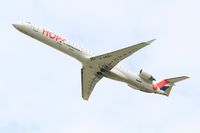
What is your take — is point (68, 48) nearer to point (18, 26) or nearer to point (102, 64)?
point (102, 64)

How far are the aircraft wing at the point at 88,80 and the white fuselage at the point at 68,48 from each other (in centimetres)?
178

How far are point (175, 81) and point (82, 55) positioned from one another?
11368mm

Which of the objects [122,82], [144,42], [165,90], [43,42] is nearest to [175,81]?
[165,90]

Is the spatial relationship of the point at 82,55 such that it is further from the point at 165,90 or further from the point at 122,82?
the point at 165,90

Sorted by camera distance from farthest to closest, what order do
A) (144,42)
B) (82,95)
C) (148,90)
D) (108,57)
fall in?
(82,95), (148,90), (108,57), (144,42)

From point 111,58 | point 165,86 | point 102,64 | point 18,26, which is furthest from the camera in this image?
point 165,86

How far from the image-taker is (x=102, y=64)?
54219mm

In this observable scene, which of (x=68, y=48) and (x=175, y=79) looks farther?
(x=175, y=79)

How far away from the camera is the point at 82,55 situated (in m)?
53.6

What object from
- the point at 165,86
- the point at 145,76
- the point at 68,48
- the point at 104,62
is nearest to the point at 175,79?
the point at 165,86

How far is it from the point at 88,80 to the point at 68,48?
6.80 m

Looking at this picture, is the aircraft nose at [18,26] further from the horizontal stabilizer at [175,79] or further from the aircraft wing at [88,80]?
the horizontal stabilizer at [175,79]

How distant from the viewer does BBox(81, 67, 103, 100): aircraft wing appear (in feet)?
186

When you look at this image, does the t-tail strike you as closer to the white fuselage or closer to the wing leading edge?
the white fuselage
